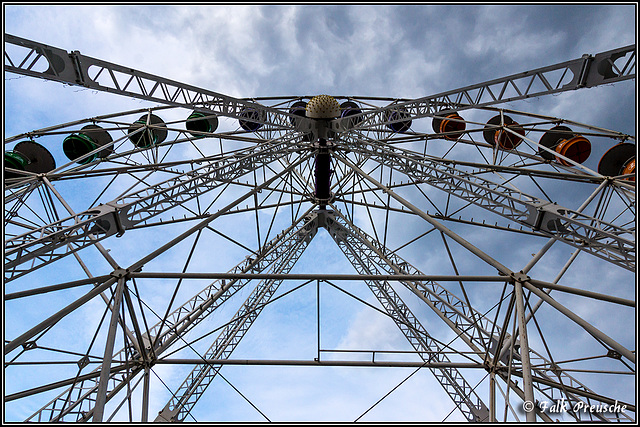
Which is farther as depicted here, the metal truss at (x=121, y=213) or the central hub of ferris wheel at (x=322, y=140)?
the central hub of ferris wheel at (x=322, y=140)

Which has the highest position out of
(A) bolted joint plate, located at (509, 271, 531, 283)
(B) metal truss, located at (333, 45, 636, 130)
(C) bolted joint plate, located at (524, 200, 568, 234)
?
(B) metal truss, located at (333, 45, 636, 130)

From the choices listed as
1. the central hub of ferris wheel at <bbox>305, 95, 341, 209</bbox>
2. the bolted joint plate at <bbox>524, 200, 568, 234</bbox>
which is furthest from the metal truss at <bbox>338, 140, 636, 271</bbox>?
the central hub of ferris wheel at <bbox>305, 95, 341, 209</bbox>

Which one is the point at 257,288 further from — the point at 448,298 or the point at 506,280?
the point at 506,280

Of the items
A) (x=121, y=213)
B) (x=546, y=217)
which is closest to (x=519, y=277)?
(x=546, y=217)

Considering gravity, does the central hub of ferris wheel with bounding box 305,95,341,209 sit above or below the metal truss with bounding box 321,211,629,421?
above

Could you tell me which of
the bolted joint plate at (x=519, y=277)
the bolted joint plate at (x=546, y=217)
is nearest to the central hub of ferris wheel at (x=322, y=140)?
the bolted joint plate at (x=546, y=217)

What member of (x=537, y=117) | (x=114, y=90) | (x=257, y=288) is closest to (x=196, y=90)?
(x=114, y=90)

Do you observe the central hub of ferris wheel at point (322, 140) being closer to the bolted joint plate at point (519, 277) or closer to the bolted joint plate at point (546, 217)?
the bolted joint plate at point (546, 217)

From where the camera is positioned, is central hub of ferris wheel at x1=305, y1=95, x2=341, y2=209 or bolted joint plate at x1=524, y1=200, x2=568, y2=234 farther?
central hub of ferris wheel at x1=305, y1=95, x2=341, y2=209

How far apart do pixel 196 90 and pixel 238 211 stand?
375 inches

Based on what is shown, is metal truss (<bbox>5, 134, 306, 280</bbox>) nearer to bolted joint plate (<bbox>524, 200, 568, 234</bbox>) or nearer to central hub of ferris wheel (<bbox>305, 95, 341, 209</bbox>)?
central hub of ferris wheel (<bbox>305, 95, 341, 209</bbox>)

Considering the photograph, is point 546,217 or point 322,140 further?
point 322,140

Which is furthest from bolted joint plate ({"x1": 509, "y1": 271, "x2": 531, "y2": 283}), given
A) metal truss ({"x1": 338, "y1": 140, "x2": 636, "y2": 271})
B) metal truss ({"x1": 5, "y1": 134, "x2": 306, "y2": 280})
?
metal truss ({"x1": 5, "y1": 134, "x2": 306, "y2": 280})

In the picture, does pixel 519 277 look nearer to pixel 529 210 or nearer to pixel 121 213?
pixel 529 210
